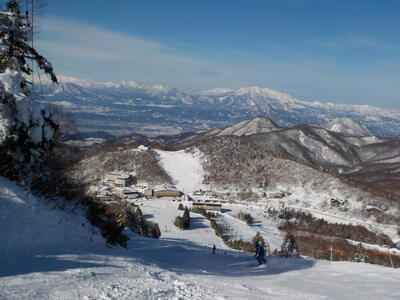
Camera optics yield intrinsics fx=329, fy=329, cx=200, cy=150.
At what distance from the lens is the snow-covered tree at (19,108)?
374 inches

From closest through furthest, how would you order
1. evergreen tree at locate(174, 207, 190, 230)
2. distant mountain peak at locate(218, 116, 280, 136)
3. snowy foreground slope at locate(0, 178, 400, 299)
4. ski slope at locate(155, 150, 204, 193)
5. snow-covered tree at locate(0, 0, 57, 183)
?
snowy foreground slope at locate(0, 178, 400, 299), snow-covered tree at locate(0, 0, 57, 183), evergreen tree at locate(174, 207, 190, 230), ski slope at locate(155, 150, 204, 193), distant mountain peak at locate(218, 116, 280, 136)

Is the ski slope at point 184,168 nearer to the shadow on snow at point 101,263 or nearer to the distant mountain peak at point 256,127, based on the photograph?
the shadow on snow at point 101,263

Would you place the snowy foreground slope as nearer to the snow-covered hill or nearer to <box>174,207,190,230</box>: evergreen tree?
the snow-covered hill

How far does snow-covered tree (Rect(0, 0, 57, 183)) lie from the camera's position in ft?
31.1

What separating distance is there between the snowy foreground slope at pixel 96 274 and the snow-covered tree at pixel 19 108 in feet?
3.27

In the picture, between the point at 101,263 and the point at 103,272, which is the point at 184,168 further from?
the point at 103,272

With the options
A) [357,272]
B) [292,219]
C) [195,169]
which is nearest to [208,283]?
[357,272]

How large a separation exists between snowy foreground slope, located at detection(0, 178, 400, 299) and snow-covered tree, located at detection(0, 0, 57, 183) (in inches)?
39.2

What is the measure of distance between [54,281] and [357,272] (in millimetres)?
9602

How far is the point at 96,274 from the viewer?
6789 mm

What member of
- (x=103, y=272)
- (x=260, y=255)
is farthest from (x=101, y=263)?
(x=260, y=255)

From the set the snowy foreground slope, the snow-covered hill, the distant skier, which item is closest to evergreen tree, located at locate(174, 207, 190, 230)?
the snow-covered hill

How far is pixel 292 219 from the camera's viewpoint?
50.0m

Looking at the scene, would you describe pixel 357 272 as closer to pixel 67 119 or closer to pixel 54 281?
pixel 54 281
